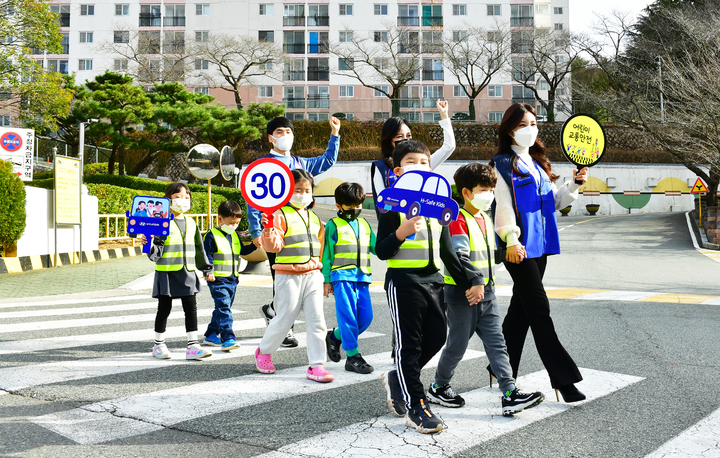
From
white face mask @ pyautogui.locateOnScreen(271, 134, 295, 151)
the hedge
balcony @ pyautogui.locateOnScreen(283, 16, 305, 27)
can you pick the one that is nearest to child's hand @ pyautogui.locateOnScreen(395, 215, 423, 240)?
white face mask @ pyautogui.locateOnScreen(271, 134, 295, 151)

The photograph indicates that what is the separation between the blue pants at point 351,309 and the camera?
16.0 feet

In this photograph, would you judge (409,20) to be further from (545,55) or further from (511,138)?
(511,138)

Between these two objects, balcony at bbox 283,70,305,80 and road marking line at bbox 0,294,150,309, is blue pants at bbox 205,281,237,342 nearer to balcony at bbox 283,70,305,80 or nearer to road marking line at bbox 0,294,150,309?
road marking line at bbox 0,294,150,309

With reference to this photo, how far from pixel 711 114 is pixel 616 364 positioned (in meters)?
18.1

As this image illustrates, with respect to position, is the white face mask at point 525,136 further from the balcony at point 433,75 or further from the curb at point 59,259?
the balcony at point 433,75

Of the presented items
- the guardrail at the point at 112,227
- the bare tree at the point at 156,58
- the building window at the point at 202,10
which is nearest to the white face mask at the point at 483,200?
the guardrail at the point at 112,227

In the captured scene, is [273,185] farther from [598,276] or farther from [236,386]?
[598,276]

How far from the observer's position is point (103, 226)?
16.8 metres

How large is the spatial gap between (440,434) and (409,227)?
117 cm

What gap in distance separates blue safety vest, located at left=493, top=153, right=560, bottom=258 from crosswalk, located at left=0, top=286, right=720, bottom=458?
104 cm

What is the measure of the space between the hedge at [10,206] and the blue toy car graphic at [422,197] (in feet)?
37.6

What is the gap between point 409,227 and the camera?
10.7 ft

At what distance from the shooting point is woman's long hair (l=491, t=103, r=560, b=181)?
13.2 feet

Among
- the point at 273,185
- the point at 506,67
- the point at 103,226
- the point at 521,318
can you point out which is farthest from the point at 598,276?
the point at 506,67
